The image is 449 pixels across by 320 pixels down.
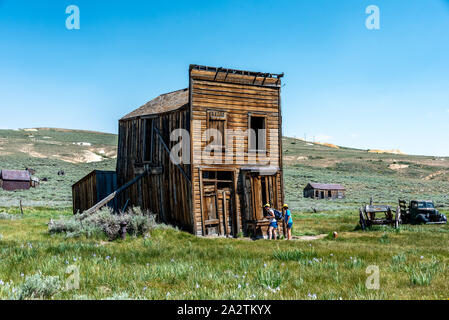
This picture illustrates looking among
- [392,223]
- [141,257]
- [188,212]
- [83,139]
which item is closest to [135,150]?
[188,212]

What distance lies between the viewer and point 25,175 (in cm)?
5088

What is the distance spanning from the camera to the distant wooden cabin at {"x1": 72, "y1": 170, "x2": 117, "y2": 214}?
70.7ft

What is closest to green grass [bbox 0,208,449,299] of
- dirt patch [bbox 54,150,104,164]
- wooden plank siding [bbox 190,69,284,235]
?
wooden plank siding [bbox 190,69,284,235]

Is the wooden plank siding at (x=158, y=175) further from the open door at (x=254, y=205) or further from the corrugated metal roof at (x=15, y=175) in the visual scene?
the corrugated metal roof at (x=15, y=175)

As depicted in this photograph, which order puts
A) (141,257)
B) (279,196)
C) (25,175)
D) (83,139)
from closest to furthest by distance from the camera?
(141,257) → (279,196) → (25,175) → (83,139)

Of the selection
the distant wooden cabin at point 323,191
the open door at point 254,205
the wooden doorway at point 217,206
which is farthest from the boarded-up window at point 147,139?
the distant wooden cabin at point 323,191

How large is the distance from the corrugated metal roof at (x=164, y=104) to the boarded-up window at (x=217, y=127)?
5.88 feet

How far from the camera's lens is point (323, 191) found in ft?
185

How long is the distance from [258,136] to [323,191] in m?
40.3

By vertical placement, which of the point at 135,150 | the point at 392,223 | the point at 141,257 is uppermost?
the point at 135,150

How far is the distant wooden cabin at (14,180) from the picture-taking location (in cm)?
4975
